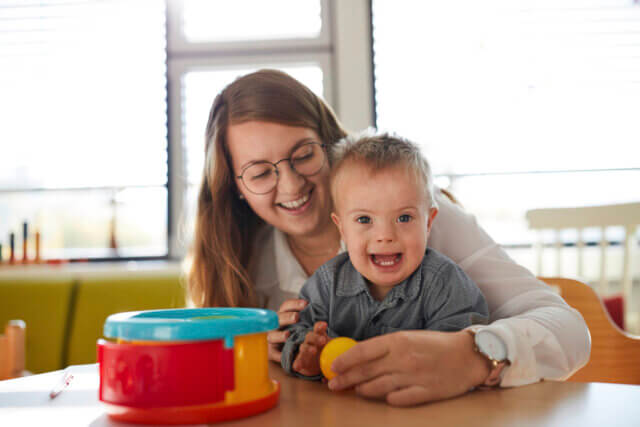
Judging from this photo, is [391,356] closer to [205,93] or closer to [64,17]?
[205,93]

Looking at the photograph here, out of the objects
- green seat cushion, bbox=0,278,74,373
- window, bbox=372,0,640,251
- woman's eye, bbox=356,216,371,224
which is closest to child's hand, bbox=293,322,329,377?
woman's eye, bbox=356,216,371,224

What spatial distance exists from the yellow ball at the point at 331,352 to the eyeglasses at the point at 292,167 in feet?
2.02

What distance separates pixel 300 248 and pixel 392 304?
631 millimetres

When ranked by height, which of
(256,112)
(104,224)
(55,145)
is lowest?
(104,224)

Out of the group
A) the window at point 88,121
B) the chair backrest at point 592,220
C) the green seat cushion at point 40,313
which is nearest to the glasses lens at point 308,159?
the chair backrest at point 592,220

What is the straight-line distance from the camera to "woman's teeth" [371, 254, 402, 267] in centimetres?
100

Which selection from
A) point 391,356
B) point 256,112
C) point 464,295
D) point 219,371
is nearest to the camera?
point 219,371

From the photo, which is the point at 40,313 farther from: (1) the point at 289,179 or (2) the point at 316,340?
(2) the point at 316,340

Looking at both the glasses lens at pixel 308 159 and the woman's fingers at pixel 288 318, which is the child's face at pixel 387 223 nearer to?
the woman's fingers at pixel 288 318

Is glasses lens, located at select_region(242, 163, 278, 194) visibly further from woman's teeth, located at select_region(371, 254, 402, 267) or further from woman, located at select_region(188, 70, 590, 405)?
woman's teeth, located at select_region(371, 254, 402, 267)

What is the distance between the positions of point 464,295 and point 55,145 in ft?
10.7

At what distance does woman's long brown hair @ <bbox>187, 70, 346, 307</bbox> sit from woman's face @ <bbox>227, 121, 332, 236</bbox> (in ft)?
0.09

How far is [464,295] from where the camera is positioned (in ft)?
3.16

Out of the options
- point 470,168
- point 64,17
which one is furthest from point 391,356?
point 64,17
